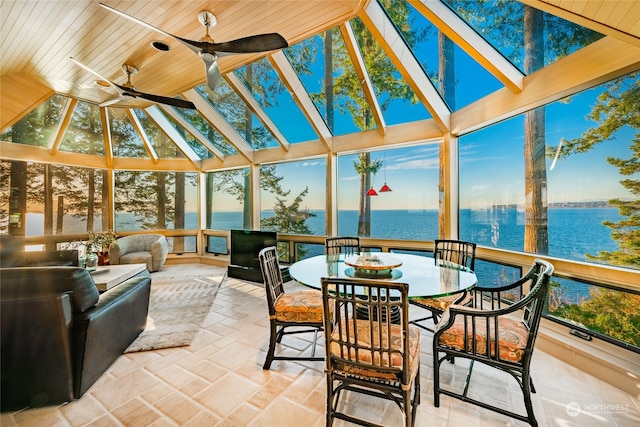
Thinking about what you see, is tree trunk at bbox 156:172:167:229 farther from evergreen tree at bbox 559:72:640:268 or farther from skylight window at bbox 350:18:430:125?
evergreen tree at bbox 559:72:640:268

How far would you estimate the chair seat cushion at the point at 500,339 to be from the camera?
5.72 feet

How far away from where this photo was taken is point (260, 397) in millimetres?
1999

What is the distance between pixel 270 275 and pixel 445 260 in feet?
7.44

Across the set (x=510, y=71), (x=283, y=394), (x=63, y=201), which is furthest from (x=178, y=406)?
(x=63, y=201)

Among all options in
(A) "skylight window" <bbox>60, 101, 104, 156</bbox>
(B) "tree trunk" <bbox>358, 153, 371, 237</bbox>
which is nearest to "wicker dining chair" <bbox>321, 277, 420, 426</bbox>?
(B) "tree trunk" <bbox>358, 153, 371, 237</bbox>

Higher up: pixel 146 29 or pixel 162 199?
pixel 146 29

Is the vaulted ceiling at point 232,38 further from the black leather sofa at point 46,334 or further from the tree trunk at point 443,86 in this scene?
the black leather sofa at point 46,334

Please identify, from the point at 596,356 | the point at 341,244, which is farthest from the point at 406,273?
the point at 596,356

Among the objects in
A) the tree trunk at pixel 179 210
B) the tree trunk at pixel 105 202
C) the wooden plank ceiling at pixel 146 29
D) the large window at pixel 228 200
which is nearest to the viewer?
the wooden plank ceiling at pixel 146 29

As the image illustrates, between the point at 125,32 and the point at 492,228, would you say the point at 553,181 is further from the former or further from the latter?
the point at 125,32

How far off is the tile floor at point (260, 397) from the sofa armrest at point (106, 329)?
0.46ft

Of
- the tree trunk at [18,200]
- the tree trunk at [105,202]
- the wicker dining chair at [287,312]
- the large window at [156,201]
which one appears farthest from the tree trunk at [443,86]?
the tree trunk at [18,200]

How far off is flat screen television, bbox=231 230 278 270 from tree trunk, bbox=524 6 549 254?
13.4ft

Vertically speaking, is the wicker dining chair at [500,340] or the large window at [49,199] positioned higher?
the large window at [49,199]
